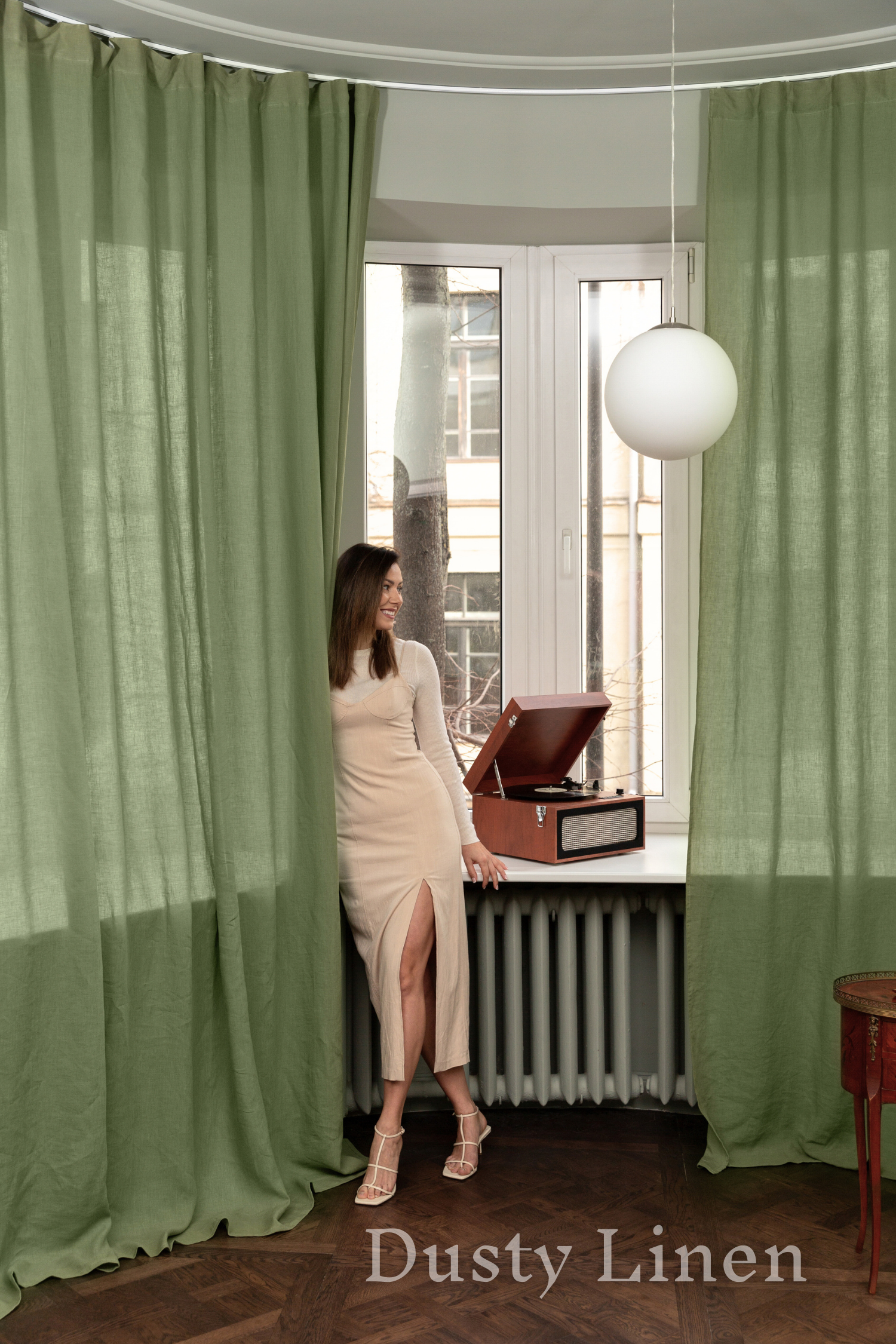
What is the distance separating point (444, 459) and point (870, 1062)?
6.60ft

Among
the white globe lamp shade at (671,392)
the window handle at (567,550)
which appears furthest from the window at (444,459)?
the white globe lamp shade at (671,392)

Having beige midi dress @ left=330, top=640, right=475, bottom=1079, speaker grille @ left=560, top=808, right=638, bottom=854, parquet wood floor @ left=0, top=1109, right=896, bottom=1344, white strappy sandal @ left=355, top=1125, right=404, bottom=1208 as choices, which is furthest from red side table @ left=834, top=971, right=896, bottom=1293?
white strappy sandal @ left=355, top=1125, right=404, bottom=1208

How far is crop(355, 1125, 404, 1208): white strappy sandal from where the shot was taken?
110 inches

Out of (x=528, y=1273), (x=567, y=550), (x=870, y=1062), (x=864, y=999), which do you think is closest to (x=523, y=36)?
(x=567, y=550)

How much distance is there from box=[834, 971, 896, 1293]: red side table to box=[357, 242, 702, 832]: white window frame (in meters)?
1.07

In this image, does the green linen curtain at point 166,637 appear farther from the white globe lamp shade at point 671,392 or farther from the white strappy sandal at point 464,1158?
the white globe lamp shade at point 671,392

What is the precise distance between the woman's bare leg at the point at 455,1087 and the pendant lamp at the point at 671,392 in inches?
55.4

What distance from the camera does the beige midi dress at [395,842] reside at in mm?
2898

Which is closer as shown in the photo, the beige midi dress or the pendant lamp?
the pendant lamp

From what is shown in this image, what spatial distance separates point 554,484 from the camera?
3.49 meters

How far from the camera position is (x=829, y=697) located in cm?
296

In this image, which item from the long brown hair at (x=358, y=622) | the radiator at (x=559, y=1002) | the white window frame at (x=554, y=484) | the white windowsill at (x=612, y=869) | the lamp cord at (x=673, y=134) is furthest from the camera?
the white window frame at (x=554, y=484)

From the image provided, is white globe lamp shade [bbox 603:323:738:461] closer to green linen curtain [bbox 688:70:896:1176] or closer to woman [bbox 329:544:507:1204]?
green linen curtain [bbox 688:70:896:1176]

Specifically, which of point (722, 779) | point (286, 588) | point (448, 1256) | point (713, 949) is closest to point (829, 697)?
point (722, 779)
